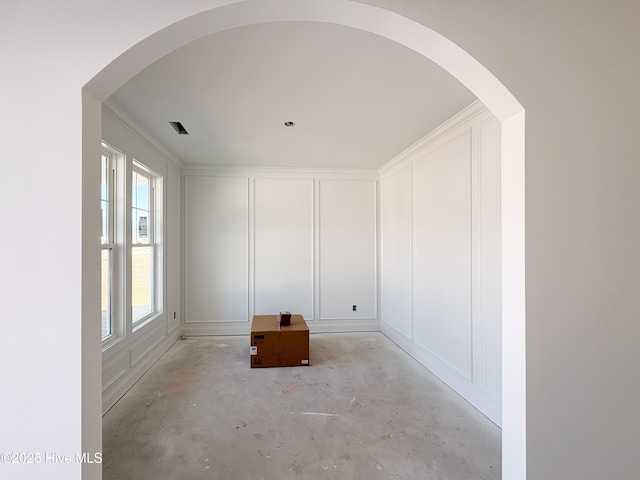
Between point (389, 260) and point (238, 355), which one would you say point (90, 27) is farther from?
point (389, 260)

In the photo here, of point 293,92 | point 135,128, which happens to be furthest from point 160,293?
point 293,92

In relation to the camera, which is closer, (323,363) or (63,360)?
(63,360)

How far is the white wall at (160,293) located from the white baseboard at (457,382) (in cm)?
314

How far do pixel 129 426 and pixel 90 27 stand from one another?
259 centimetres

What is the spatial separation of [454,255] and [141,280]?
350 centimetres

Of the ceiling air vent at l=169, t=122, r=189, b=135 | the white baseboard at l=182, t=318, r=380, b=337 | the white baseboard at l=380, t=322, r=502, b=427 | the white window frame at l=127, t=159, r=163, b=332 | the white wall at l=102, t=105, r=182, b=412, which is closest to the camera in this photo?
the white baseboard at l=380, t=322, r=502, b=427

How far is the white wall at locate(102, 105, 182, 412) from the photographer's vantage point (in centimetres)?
258

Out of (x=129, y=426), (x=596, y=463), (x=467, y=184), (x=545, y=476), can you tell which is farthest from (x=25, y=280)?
(x=467, y=184)

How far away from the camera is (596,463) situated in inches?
45.6

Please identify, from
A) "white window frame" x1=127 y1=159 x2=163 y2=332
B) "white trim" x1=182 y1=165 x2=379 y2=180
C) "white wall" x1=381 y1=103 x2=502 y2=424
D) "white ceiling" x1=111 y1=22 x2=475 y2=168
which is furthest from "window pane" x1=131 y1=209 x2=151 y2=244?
"white wall" x1=381 y1=103 x2=502 y2=424

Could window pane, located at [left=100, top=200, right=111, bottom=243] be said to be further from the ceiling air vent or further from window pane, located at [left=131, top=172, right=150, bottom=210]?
the ceiling air vent

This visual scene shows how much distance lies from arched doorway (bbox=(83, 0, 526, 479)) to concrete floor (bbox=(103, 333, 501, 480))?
980 millimetres

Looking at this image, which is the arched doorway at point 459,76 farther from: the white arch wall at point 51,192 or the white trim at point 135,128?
the white trim at point 135,128

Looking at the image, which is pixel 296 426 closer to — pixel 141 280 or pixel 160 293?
pixel 141 280
